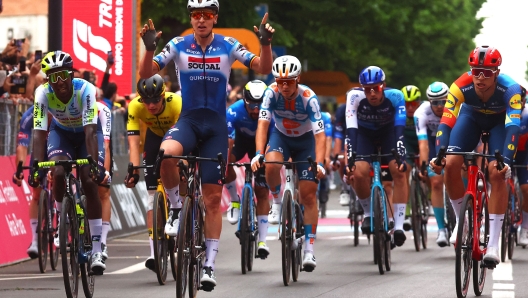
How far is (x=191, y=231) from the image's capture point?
9.90m

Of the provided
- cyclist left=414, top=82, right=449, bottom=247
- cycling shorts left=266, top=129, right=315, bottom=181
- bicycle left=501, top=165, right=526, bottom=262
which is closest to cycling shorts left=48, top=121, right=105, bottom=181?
cycling shorts left=266, top=129, right=315, bottom=181

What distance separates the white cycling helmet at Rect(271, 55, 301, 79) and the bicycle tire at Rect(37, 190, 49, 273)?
10.2 ft

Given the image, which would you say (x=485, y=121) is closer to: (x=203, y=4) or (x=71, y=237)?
(x=203, y=4)

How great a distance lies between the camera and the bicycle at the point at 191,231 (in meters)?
9.68

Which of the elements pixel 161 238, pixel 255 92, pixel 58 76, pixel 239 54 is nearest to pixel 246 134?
pixel 255 92

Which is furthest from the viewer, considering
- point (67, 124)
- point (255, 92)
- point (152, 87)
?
point (255, 92)

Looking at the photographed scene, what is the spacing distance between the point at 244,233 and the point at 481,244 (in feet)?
10.7

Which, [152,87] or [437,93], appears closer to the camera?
[152,87]

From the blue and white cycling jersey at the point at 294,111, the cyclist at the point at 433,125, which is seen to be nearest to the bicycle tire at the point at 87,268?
the blue and white cycling jersey at the point at 294,111

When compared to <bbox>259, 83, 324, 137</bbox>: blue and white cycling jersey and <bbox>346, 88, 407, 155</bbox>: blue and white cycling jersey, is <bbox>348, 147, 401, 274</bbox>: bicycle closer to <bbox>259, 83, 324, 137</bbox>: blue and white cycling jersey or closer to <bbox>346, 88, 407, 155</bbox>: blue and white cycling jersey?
<bbox>346, 88, 407, 155</bbox>: blue and white cycling jersey

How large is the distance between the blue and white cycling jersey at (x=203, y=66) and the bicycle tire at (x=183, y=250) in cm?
103

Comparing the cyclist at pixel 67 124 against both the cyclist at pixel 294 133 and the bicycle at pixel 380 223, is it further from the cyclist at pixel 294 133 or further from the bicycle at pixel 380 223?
the bicycle at pixel 380 223

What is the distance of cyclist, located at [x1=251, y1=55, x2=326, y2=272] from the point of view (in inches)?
497

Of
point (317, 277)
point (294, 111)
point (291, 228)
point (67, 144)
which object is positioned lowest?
point (317, 277)
